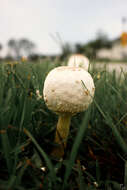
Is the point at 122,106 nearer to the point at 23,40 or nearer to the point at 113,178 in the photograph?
the point at 113,178

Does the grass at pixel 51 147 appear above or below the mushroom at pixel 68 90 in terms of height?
below

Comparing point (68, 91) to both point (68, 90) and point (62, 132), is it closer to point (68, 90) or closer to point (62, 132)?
point (68, 90)

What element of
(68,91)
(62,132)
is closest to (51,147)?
(62,132)

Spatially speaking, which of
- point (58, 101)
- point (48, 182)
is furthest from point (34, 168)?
point (58, 101)

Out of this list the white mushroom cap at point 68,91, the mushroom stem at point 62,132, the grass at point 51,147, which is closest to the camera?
the grass at point 51,147

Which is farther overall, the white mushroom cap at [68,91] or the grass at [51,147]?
the white mushroom cap at [68,91]
